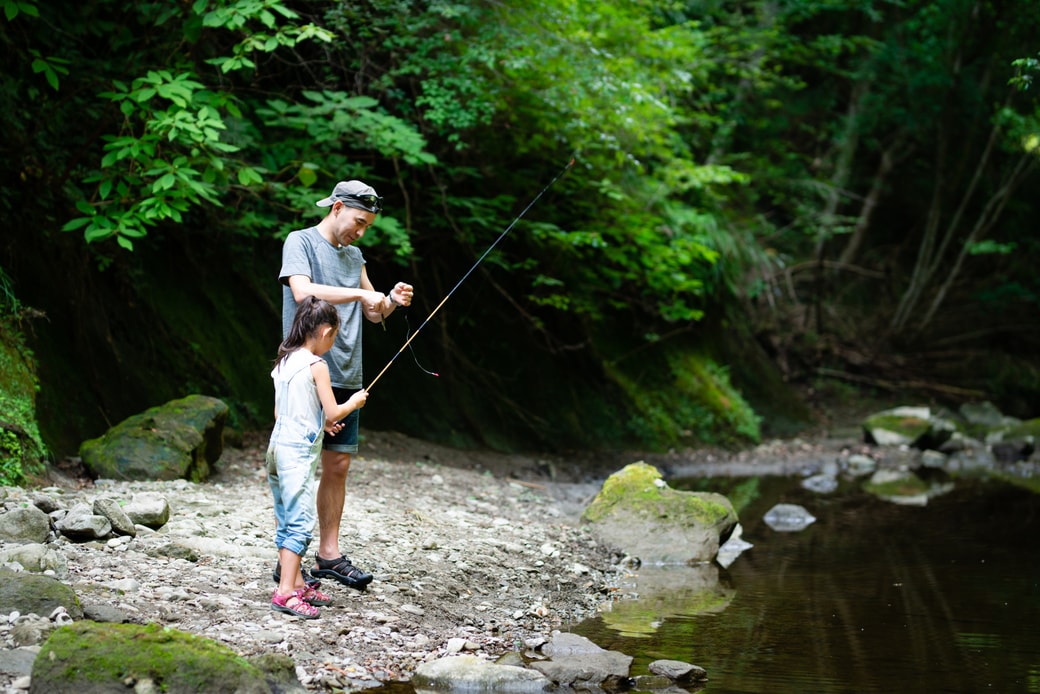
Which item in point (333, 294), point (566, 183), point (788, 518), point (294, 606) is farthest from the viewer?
point (566, 183)

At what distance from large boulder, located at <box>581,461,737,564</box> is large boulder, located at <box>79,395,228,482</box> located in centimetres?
287

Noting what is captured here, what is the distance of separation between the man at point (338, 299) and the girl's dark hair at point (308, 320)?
9 cm

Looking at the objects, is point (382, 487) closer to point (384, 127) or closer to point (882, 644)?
point (384, 127)

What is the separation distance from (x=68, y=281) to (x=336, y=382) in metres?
4.15

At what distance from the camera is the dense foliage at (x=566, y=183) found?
7.25 metres

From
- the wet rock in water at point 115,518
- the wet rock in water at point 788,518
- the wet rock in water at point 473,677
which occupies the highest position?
the wet rock in water at point 115,518

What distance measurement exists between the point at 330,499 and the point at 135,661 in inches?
59.3

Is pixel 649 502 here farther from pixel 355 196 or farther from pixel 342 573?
pixel 355 196

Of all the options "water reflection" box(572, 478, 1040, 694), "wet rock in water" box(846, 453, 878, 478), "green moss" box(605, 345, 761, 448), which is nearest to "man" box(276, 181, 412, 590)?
"water reflection" box(572, 478, 1040, 694)

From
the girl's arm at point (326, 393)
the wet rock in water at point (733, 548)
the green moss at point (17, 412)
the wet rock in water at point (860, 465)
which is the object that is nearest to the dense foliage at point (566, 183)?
the green moss at point (17, 412)

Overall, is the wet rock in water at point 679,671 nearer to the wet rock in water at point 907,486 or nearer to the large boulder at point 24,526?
the large boulder at point 24,526

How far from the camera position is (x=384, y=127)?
8.03 m

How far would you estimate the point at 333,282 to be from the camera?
4520mm

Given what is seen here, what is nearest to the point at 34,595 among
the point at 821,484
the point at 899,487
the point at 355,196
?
the point at 355,196
